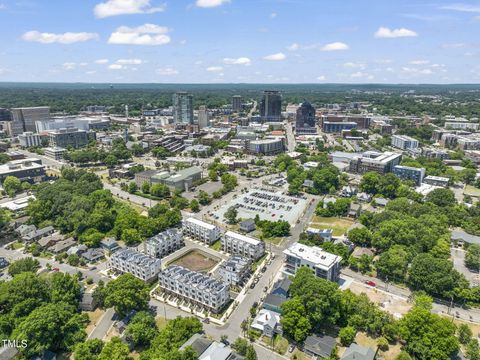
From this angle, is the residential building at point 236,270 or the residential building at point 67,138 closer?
the residential building at point 236,270

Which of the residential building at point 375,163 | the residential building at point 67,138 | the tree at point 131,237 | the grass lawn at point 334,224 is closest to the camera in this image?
the tree at point 131,237

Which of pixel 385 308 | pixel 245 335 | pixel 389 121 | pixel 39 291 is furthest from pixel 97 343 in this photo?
pixel 389 121

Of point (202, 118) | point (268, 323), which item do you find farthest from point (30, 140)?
point (268, 323)

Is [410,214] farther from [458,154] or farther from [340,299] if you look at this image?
[458,154]

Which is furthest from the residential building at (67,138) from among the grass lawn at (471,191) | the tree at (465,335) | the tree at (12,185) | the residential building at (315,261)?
the tree at (465,335)

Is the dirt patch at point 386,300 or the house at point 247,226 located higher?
the house at point 247,226

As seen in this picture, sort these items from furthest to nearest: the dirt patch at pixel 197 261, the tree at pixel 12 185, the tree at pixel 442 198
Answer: the tree at pixel 12 185 < the tree at pixel 442 198 < the dirt patch at pixel 197 261

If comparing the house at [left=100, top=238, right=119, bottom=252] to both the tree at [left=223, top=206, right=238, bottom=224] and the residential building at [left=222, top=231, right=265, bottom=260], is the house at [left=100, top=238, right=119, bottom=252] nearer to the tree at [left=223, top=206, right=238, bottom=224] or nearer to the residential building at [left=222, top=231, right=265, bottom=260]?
the residential building at [left=222, top=231, right=265, bottom=260]

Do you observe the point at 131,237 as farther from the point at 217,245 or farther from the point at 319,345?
the point at 319,345

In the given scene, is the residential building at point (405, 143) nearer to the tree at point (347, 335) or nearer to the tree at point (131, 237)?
the tree at point (347, 335)
